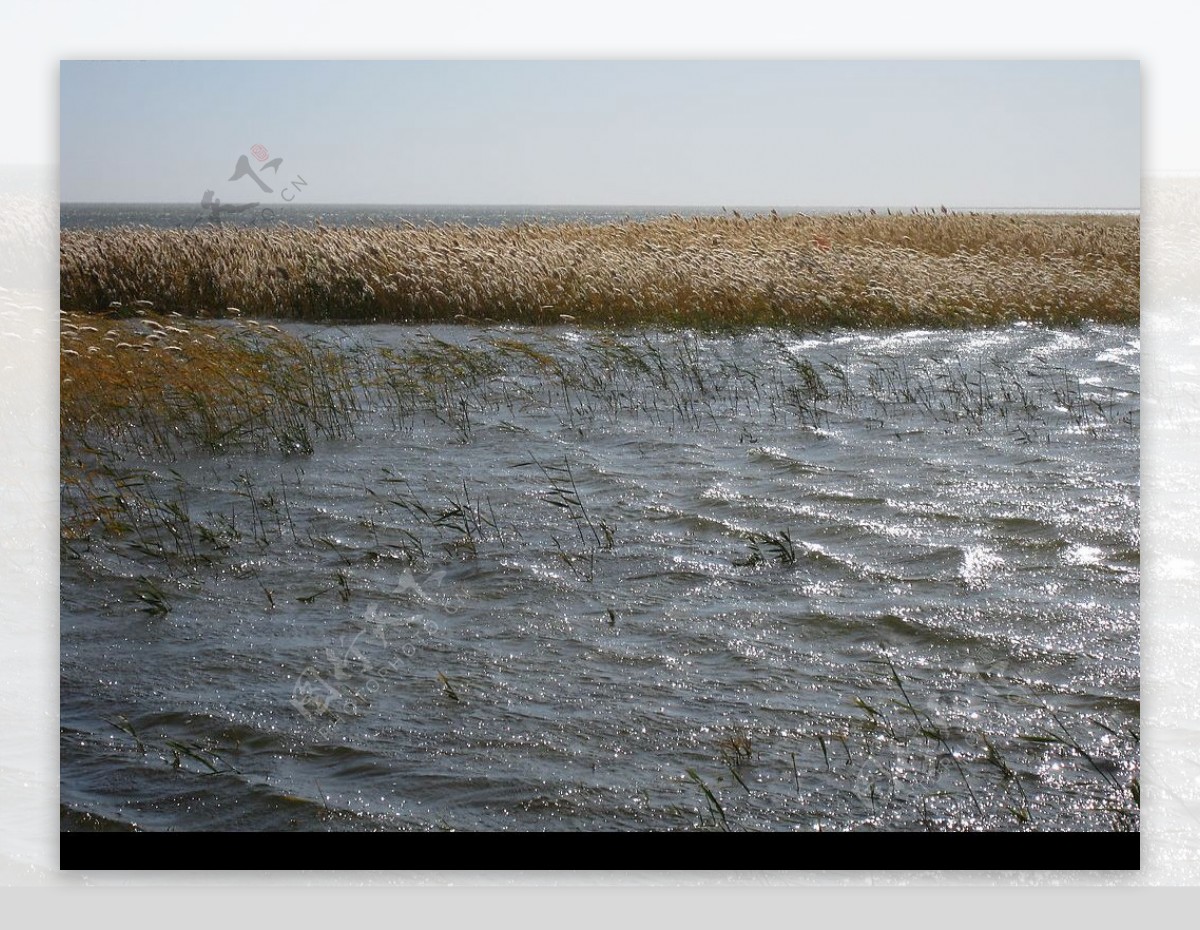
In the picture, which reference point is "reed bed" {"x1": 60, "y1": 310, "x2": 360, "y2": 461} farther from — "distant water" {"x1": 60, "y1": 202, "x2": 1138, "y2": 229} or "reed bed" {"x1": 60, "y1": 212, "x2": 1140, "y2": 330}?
"distant water" {"x1": 60, "y1": 202, "x2": 1138, "y2": 229}

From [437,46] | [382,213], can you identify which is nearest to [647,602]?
[382,213]

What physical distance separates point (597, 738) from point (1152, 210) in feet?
7.50

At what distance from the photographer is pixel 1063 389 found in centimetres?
366

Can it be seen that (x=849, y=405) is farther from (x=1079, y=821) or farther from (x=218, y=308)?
(x=218, y=308)

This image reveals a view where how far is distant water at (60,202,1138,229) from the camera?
11.5 feet

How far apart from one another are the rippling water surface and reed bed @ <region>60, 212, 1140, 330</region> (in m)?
0.12

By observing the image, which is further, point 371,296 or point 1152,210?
point 371,296

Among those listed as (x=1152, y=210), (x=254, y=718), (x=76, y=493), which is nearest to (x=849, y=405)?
(x=1152, y=210)

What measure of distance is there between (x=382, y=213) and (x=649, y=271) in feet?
3.12

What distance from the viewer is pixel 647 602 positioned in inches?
137

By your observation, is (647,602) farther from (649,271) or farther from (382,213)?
Answer: (382,213)
